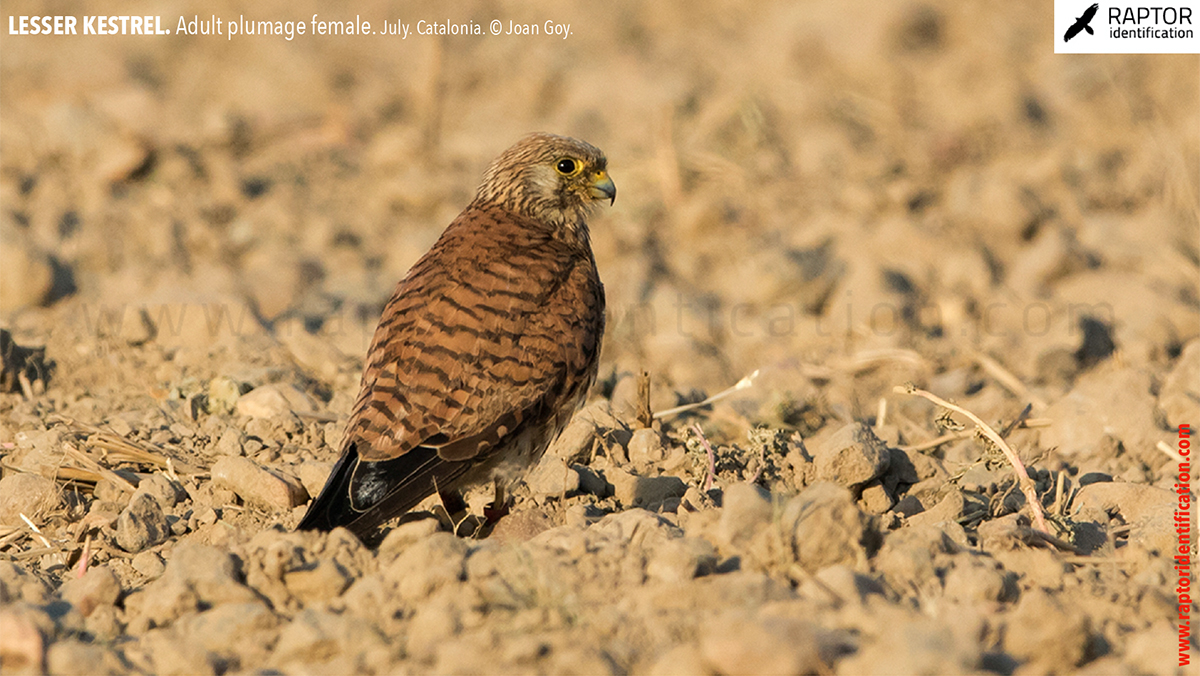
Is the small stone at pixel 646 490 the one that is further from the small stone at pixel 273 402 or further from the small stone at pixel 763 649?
the small stone at pixel 763 649

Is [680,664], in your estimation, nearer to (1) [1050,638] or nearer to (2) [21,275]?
(1) [1050,638]

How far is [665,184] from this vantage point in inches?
303

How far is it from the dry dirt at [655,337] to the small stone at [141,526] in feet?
0.04

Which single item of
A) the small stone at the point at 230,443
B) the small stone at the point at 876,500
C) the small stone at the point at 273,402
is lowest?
the small stone at the point at 876,500

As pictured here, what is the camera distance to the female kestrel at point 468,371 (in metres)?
3.38

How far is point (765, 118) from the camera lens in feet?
27.8

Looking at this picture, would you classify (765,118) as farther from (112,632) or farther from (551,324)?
(112,632)

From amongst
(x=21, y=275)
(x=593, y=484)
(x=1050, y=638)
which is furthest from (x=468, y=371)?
(x=21, y=275)

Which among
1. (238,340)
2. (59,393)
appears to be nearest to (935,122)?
(238,340)

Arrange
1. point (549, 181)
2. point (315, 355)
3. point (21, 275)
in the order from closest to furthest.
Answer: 1. point (549, 181)
2. point (315, 355)
3. point (21, 275)

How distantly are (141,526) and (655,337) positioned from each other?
294 centimetres

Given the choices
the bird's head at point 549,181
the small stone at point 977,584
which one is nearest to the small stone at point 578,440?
the bird's head at point 549,181

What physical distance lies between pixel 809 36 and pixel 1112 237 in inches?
136

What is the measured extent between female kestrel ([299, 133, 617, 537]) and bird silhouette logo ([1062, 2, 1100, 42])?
5081 millimetres
